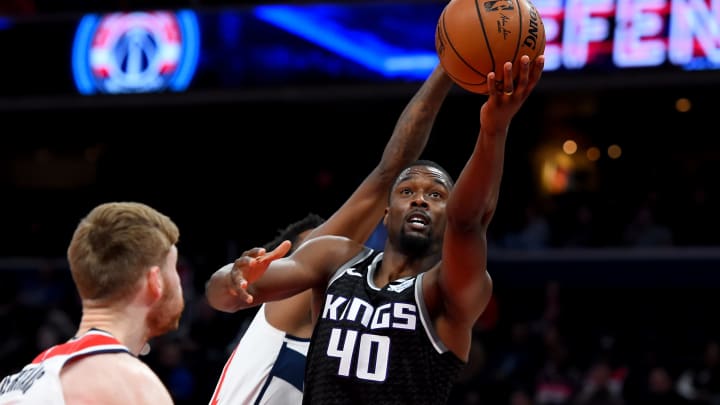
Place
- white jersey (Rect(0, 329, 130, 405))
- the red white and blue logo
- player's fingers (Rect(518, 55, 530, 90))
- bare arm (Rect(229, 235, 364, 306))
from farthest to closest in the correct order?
the red white and blue logo → bare arm (Rect(229, 235, 364, 306)) → player's fingers (Rect(518, 55, 530, 90)) → white jersey (Rect(0, 329, 130, 405))

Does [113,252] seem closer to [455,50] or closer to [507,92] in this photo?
[507,92]

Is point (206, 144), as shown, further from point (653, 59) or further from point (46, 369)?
point (46, 369)

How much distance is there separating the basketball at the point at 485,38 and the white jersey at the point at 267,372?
127 centimetres

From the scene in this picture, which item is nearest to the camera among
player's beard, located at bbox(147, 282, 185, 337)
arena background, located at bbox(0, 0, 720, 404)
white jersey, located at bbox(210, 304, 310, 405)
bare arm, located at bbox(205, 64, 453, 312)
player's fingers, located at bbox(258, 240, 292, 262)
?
player's beard, located at bbox(147, 282, 185, 337)

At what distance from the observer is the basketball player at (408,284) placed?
346 cm

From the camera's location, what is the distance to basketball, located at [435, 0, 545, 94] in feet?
11.4

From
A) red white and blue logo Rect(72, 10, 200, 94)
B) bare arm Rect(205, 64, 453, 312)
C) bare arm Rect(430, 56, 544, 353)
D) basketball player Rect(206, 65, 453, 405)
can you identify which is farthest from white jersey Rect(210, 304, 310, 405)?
red white and blue logo Rect(72, 10, 200, 94)

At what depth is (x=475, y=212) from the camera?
3492mm

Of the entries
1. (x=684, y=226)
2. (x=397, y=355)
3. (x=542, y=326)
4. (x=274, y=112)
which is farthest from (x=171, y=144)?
(x=397, y=355)

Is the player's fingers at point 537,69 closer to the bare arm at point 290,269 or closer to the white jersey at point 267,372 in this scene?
the bare arm at point 290,269

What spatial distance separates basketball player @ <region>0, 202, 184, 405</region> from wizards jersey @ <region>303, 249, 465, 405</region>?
32.3 inches

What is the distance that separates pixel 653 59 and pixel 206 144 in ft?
20.9

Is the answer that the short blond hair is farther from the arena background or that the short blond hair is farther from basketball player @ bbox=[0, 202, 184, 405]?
the arena background

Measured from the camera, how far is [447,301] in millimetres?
3662
